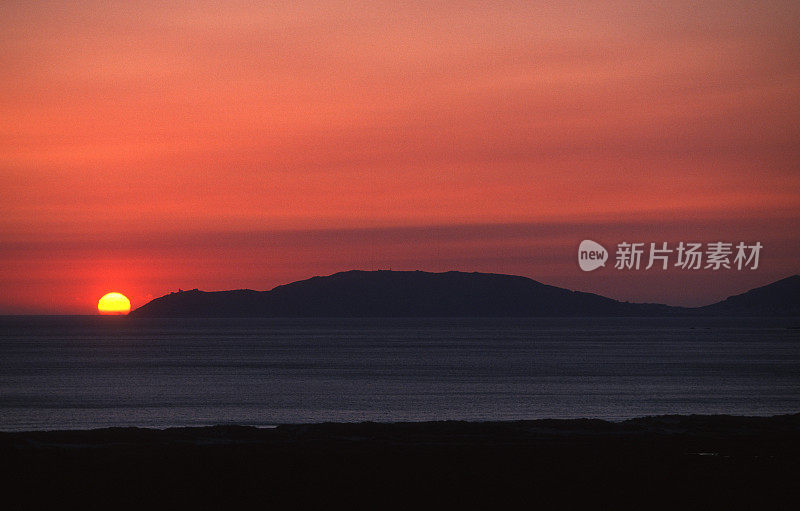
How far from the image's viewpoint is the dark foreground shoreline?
12781 mm

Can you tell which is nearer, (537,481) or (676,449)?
(537,481)

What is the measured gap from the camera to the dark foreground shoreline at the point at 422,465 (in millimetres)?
12781

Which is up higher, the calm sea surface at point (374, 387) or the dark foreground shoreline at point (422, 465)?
the dark foreground shoreline at point (422, 465)

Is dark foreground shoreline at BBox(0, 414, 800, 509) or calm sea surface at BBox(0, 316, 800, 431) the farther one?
calm sea surface at BBox(0, 316, 800, 431)

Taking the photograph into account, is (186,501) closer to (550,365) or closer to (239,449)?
(239,449)

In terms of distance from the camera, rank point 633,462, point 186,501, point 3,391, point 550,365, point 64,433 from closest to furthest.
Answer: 1. point 186,501
2. point 633,462
3. point 64,433
4. point 3,391
5. point 550,365

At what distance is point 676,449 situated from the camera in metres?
17.3

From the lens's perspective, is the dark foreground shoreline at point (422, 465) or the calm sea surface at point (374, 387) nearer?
the dark foreground shoreline at point (422, 465)

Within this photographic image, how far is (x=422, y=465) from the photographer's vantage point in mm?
15398

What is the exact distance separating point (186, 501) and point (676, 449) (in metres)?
9.33

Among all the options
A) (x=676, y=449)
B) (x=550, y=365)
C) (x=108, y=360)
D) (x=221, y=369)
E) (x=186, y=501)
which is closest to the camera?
(x=186, y=501)

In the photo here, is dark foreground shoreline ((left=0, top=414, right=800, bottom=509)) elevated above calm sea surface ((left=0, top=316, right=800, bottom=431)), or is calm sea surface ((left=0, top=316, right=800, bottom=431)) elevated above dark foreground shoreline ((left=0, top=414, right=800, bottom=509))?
dark foreground shoreline ((left=0, top=414, right=800, bottom=509))

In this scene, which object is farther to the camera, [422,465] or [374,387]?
[374,387]

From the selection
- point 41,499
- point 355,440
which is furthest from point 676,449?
point 41,499
